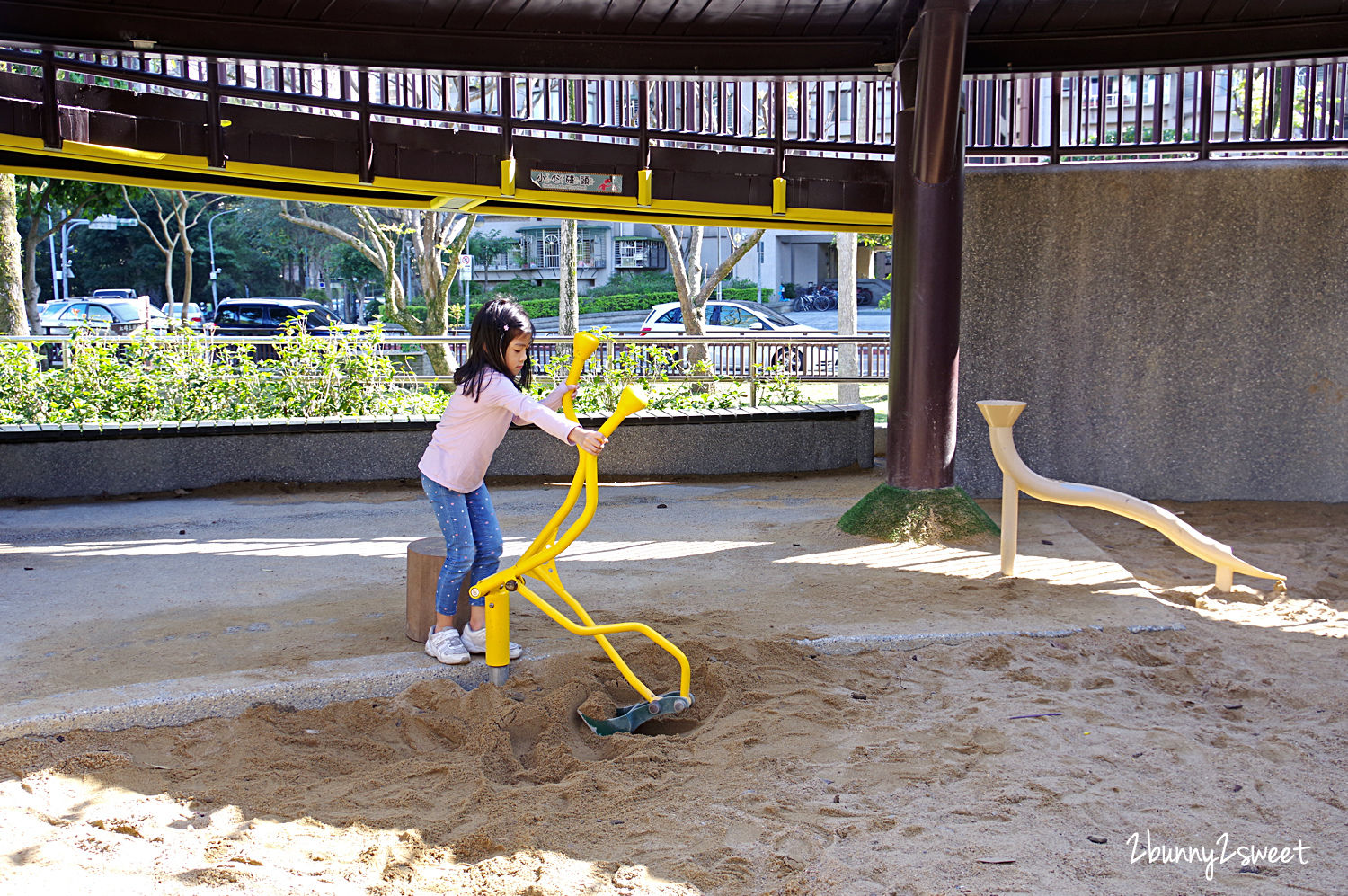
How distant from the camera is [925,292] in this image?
25.1 feet

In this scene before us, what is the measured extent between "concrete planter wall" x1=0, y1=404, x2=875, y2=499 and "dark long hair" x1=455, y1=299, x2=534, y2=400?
5.49 m

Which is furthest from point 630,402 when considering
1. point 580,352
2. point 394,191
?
point 394,191

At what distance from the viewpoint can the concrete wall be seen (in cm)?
923

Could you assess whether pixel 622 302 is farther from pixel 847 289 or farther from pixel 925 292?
pixel 925 292

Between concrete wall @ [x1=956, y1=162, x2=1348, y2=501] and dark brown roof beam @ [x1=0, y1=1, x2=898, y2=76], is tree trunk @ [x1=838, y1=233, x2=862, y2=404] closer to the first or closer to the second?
concrete wall @ [x1=956, y1=162, x2=1348, y2=501]

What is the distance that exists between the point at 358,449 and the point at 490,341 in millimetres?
5765

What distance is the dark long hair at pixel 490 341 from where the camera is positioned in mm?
4609

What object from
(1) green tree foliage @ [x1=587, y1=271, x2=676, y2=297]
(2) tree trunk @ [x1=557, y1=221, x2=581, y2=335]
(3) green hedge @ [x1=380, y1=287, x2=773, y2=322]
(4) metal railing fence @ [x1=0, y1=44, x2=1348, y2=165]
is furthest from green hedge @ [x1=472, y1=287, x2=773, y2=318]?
(4) metal railing fence @ [x1=0, y1=44, x2=1348, y2=165]

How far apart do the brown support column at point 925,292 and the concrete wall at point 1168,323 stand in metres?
1.77

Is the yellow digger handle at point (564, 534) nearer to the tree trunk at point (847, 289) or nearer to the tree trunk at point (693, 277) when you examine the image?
the tree trunk at point (847, 289)

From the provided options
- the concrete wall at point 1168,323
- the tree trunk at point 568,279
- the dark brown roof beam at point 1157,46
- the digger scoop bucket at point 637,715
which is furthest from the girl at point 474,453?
the tree trunk at point 568,279

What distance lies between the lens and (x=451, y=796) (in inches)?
150

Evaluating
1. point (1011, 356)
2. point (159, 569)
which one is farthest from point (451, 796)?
point (1011, 356)

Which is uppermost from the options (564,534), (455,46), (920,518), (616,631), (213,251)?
(213,251)
